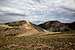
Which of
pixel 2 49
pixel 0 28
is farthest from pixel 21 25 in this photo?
pixel 2 49

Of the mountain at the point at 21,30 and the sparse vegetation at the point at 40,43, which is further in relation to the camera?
the mountain at the point at 21,30

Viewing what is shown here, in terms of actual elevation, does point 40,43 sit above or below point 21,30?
above

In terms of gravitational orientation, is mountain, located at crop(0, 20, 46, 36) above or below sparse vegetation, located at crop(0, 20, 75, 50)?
below

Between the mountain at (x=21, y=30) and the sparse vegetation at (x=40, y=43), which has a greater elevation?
the sparse vegetation at (x=40, y=43)

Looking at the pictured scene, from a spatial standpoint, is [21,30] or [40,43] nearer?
[40,43]

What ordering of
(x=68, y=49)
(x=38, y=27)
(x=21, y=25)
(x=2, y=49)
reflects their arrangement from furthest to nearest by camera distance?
1. (x=21, y=25)
2. (x=38, y=27)
3. (x=2, y=49)
4. (x=68, y=49)

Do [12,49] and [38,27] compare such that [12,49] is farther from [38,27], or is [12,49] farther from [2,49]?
[38,27]

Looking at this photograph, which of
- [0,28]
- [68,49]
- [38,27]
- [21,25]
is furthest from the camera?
[21,25]

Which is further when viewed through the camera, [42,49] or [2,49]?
[2,49]

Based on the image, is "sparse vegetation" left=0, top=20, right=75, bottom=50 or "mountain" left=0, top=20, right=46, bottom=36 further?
"mountain" left=0, top=20, right=46, bottom=36

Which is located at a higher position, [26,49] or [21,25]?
[26,49]

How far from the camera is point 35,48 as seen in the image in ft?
33.2

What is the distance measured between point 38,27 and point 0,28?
223 inches

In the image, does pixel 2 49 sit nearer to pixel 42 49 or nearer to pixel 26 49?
pixel 26 49
